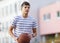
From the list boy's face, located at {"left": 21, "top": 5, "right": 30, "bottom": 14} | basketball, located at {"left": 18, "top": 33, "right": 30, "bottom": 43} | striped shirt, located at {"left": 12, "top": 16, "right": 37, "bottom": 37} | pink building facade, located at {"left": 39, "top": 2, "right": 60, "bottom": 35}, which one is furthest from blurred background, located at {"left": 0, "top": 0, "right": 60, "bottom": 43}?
basketball, located at {"left": 18, "top": 33, "right": 30, "bottom": 43}

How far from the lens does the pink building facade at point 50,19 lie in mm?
29672

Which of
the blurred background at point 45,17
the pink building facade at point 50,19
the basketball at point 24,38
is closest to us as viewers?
the basketball at point 24,38

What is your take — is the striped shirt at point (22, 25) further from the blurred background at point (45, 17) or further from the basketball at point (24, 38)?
the blurred background at point (45, 17)

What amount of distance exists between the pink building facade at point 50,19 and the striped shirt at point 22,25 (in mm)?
24727

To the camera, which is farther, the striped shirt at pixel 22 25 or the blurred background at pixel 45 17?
the blurred background at pixel 45 17

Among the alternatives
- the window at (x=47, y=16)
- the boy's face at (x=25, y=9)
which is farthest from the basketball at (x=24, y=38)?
the window at (x=47, y=16)

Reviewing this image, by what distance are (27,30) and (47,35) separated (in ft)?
91.3

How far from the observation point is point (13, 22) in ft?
15.1

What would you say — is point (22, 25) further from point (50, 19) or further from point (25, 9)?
point (50, 19)

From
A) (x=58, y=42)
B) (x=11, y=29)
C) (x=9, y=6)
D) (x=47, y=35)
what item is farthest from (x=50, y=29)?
(x=11, y=29)

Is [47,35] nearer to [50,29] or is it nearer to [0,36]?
[50,29]

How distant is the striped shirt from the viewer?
455 centimetres

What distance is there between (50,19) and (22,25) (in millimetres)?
26304

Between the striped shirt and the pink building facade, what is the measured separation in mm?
24727
